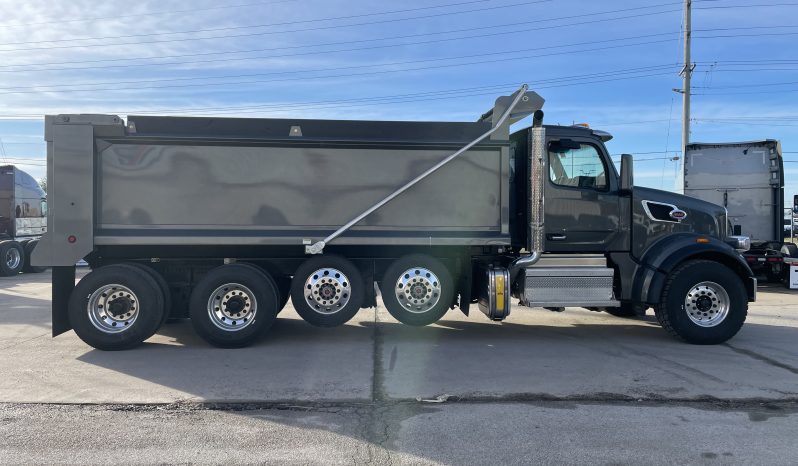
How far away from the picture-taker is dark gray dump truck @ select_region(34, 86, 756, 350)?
725 cm

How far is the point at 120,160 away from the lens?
23.9 feet

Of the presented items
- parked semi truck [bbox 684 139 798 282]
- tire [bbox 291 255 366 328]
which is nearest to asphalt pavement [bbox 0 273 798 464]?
tire [bbox 291 255 366 328]

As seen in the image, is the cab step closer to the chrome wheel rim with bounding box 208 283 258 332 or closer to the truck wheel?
the truck wheel

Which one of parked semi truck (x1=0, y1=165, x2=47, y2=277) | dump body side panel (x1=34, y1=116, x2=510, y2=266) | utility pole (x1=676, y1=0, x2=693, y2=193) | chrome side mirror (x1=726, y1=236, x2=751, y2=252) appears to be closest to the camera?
dump body side panel (x1=34, y1=116, x2=510, y2=266)

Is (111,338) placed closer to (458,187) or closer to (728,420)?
(458,187)

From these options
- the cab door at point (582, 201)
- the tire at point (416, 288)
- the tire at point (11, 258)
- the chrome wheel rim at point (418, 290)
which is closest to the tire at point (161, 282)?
the tire at point (416, 288)

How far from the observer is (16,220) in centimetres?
1995

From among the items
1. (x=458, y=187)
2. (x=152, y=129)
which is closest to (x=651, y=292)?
(x=458, y=187)

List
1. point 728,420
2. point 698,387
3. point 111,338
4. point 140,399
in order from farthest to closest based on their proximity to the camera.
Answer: point 111,338 < point 698,387 < point 140,399 < point 728,420

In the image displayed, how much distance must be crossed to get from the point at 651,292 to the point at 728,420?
3.08 metres

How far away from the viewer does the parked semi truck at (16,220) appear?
1902 centimetres

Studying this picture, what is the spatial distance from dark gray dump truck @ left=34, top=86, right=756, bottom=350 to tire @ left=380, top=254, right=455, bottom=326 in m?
0.02

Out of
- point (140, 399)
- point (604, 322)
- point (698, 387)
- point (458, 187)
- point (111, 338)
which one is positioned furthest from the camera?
point (604, 322)

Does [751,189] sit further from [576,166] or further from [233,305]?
[233,305]
